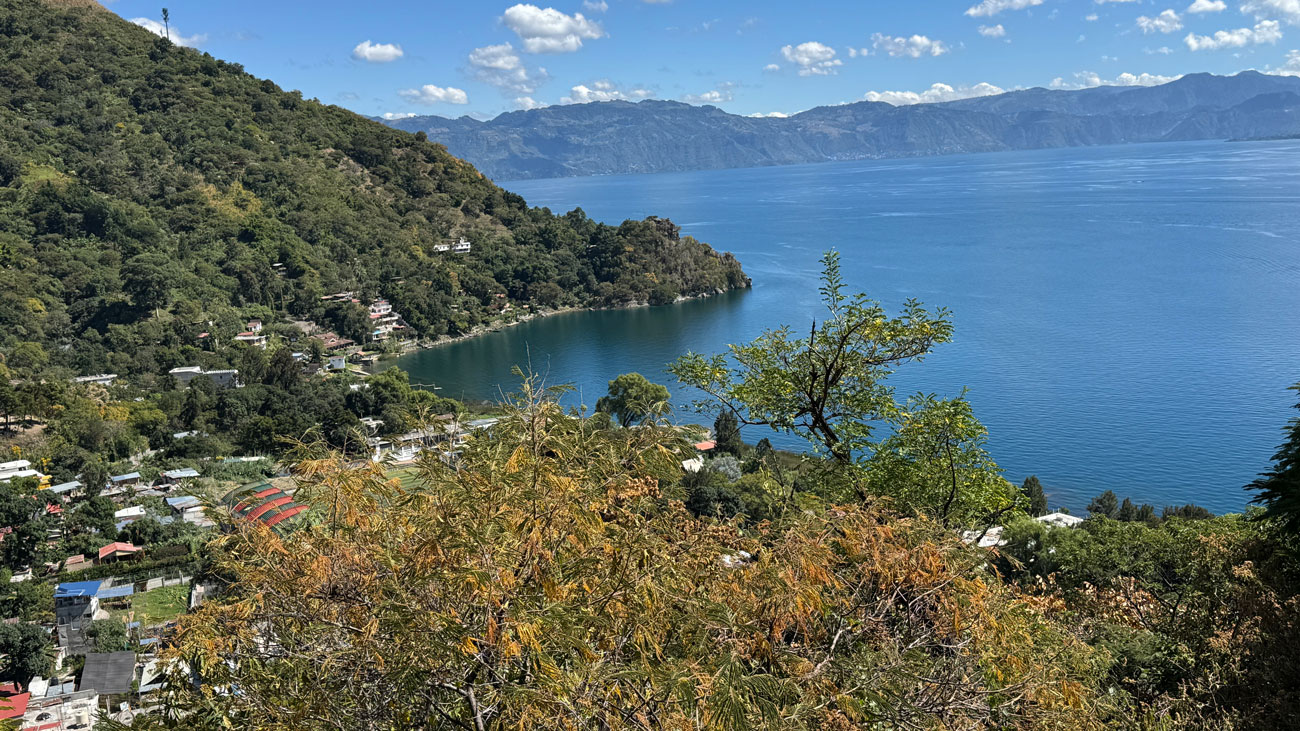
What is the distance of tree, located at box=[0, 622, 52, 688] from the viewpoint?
12.4 metres

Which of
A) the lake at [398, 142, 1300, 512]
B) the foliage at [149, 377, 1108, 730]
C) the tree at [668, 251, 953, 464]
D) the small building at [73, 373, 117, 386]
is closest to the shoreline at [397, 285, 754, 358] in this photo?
the lake at [398, 142, 1300, 512]

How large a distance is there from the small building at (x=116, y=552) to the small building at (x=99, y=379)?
44.1 feet

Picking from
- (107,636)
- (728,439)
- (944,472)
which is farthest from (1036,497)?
(107,636)

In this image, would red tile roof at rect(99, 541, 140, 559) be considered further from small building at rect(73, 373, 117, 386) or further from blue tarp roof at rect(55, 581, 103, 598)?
small building at rect(73, 373, 117, 386)

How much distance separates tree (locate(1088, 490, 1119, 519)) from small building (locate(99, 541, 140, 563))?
20.4m

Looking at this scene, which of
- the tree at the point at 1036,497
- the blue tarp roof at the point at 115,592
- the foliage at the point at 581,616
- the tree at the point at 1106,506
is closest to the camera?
the foliage at the point at 581,616

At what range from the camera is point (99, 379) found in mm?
28953

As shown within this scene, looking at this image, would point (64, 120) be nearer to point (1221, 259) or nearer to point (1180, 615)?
point (1180, 615)

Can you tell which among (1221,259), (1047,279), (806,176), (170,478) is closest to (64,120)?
(170,478)

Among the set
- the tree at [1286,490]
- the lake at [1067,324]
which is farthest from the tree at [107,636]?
the tree at [1286,490]

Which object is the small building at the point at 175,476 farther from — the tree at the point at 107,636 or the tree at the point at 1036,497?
the tree at the point at 1036,497

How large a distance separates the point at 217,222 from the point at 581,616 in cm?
4468

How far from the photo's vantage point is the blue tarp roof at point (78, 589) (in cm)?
1404

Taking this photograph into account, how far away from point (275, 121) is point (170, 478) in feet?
118
